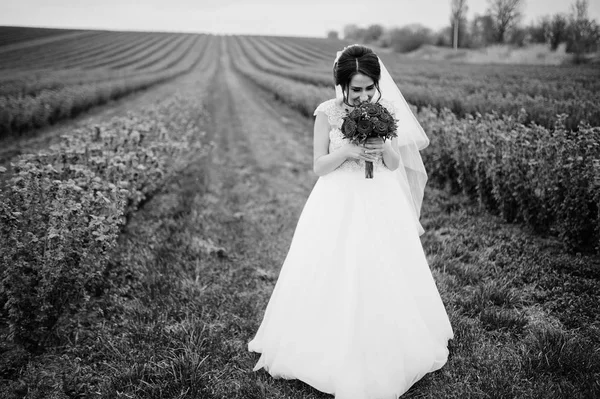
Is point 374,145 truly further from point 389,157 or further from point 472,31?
point 472,31

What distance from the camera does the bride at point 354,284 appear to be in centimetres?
278

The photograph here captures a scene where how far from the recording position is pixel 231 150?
12.2m

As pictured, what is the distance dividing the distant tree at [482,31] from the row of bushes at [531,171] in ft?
195

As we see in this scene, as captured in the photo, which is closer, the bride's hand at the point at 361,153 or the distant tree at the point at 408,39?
the bride's hand at the point at 361,153

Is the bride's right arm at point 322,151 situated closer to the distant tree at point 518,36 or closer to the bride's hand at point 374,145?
the bride's hand at point 374,145

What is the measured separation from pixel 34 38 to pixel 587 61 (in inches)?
1485

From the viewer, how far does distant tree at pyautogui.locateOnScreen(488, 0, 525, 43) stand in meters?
54.7

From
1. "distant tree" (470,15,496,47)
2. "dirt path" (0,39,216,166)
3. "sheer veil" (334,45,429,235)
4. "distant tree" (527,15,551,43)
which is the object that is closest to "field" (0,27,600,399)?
"sheer veil" (334,45,429,235)

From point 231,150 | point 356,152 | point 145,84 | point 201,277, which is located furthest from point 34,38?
point 356,152

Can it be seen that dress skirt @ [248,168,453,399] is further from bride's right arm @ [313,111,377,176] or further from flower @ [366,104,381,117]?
flower @ [366,104,381,117]

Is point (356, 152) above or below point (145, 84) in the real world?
below

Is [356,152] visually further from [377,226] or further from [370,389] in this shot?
[370,389]

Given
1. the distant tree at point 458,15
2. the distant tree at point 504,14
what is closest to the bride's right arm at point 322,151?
the distant tree at point 504,14

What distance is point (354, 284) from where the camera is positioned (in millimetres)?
2783
